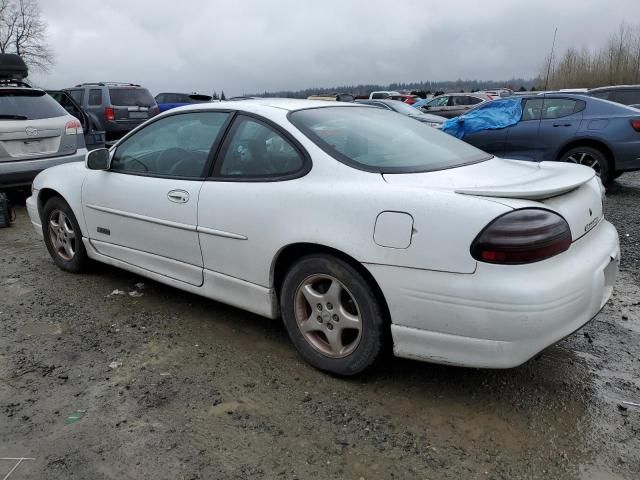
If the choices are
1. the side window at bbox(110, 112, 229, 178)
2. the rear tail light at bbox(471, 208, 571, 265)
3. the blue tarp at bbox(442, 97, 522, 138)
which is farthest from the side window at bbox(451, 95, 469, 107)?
the rear tail light at bbox(471, 208, 571, 265)

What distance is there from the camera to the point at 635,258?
484 cm

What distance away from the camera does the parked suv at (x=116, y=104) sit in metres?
12.8

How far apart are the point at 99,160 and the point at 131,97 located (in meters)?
10.2

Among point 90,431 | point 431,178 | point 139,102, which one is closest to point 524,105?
point 431,178

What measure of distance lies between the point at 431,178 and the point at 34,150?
20.0ft

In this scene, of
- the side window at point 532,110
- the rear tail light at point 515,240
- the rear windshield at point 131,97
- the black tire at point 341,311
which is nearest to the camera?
the rear tail light at point 515,240

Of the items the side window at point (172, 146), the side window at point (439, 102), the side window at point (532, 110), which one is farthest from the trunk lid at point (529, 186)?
the side window at point (439, 102)

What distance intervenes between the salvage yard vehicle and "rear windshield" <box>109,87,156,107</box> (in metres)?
10.0

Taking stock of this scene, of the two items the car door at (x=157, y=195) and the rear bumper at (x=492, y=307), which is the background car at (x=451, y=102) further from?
the rear bumper at (x=492, y=307)

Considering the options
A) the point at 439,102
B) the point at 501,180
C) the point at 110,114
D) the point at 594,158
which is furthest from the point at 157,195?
the point at 439,102

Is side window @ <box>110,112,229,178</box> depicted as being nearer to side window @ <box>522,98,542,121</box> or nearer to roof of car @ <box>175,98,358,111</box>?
roof of car @ <box>175,98,358,111</box>

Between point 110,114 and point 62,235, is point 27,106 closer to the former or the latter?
point 62,235

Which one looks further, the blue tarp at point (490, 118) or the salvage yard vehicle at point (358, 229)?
the blue tarp at point (490, 118)

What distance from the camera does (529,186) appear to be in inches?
98.0
